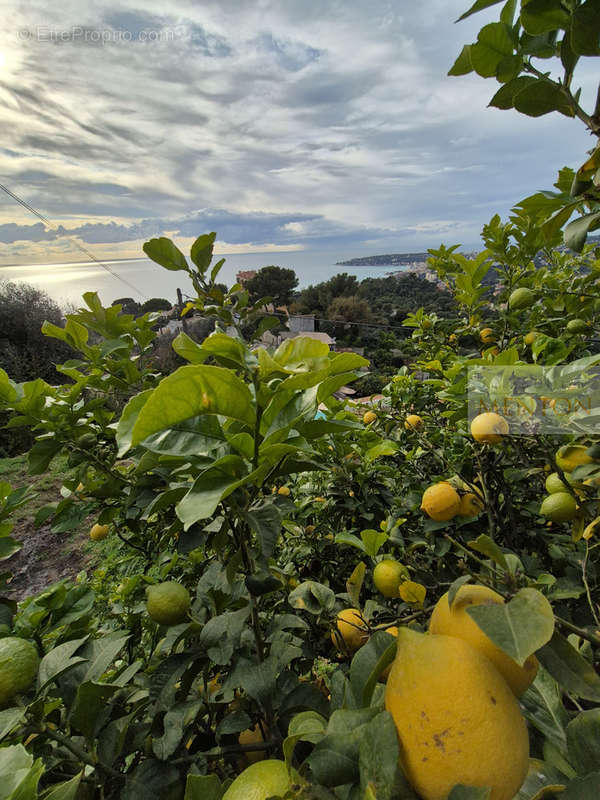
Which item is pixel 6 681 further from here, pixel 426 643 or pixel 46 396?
pixel 46 396

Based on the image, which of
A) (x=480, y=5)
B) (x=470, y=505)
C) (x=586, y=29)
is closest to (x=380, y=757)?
(x=470, y=505)

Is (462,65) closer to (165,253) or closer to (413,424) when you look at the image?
(165,253)

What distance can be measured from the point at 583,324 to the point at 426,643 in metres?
1.21

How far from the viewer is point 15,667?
0.46 m

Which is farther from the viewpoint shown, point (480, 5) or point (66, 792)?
point (480, 5)

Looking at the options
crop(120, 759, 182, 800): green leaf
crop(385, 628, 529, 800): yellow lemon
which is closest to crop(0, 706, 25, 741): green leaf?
crop(120, 759, 182, 800): green leaf

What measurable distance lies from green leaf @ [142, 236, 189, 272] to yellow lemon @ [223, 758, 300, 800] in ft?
3.07

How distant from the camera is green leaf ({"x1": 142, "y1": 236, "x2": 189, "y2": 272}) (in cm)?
88

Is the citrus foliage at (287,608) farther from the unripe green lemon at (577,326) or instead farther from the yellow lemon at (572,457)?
the unripe green lemon at (577,326)

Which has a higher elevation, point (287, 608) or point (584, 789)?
point (584, 789)

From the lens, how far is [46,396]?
3.12 feet

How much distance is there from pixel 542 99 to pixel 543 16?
0.34 ft

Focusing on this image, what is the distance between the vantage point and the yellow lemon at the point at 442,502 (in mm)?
835

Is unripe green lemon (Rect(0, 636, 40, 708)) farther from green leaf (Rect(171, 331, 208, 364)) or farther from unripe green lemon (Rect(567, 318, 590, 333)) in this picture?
unripe green lemon (Rect(567, 318, 590, 333))
